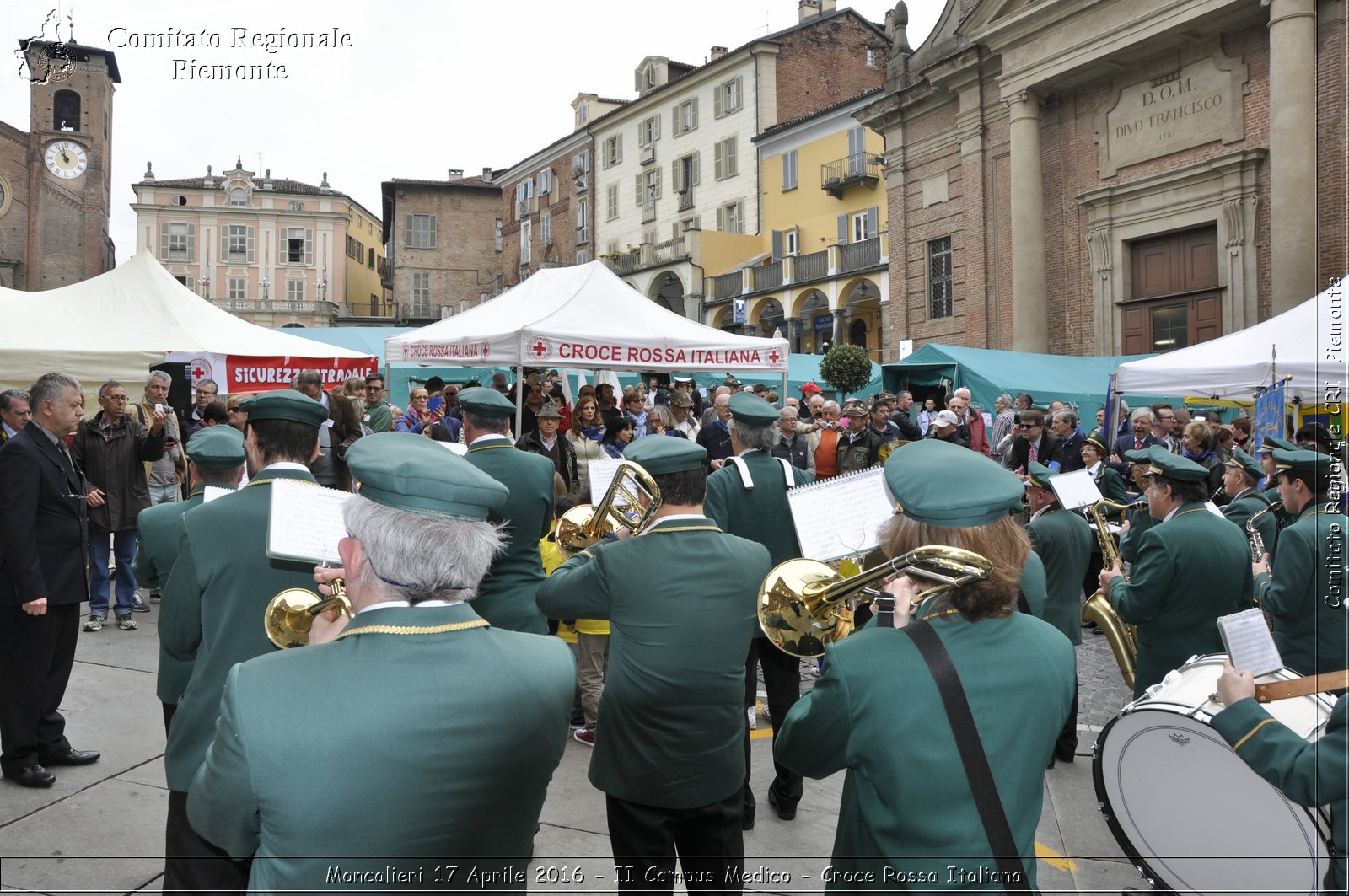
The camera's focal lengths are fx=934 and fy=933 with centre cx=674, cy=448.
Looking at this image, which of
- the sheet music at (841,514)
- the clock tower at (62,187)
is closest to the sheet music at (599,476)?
the sheet music at (841,514)

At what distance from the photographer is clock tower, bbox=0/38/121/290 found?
1885 inches

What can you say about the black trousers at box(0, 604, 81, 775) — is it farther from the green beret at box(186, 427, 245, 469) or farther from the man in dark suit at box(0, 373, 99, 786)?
the green beret at box(186, 427, 245, 469)

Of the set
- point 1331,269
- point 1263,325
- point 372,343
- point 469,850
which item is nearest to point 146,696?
point 469,850

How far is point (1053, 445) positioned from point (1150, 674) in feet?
22.1

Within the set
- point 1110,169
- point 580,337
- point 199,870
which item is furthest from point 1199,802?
point 1110,169

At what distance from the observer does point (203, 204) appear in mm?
60594

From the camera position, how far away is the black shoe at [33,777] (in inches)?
183

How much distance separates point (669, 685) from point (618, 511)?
37.3 inches

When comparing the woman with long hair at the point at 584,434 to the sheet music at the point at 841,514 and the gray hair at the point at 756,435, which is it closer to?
the gray hair at the point at 756,435

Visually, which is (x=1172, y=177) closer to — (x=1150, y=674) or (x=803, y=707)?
(x=1150, y=674)

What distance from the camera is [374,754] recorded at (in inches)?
66.6

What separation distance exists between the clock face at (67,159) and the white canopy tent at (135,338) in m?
48.3

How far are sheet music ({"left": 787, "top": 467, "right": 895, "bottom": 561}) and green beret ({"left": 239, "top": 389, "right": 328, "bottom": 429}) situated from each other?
64.6 inches

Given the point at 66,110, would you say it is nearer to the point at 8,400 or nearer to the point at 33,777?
the point at 8,400
